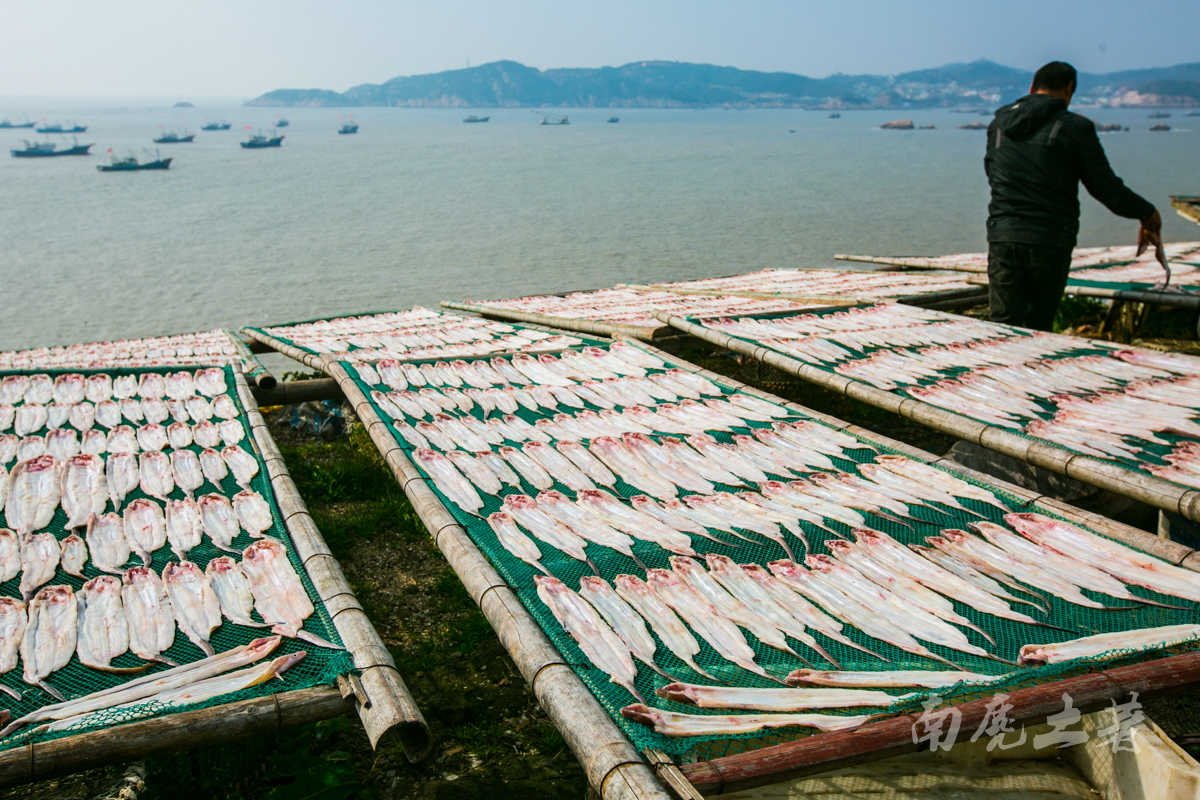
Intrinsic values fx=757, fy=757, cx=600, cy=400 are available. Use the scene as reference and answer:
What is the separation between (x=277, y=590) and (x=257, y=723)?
0.84 meters

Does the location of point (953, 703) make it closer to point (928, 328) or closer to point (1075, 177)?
point (928, 328)

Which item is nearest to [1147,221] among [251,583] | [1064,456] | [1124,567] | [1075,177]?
[1075,177]

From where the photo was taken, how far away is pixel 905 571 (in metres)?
3.44

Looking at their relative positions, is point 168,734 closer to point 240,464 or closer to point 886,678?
point 240,464

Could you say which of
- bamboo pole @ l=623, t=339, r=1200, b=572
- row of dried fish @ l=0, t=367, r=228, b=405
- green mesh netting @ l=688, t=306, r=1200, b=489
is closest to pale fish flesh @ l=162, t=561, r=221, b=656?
row of dried fish @ l=0, t=367, r=228, b=405

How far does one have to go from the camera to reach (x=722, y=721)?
254 cm

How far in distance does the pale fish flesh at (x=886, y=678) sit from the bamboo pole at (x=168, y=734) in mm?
1685

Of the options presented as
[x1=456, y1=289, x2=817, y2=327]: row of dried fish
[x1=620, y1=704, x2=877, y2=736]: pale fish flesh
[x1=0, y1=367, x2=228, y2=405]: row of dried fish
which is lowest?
[x1=620, y1=704, x2=877, y2=736]: pale fish flesh

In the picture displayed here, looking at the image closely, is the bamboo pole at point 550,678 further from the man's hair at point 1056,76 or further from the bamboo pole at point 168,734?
the man's hair at point 1056,76

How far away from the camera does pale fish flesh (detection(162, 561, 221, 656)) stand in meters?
3.14

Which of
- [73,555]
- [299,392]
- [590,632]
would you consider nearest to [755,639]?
[590,632]

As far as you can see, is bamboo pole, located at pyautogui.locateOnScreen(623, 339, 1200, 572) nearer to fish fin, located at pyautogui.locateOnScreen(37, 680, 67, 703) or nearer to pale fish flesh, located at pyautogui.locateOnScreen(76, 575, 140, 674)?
pale fish flesh, located at pyautogui.locateOnScreen(76, 575, 140, 674)

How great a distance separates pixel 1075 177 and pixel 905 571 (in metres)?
5.68

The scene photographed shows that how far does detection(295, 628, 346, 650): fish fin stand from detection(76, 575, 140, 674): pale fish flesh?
0.58m
